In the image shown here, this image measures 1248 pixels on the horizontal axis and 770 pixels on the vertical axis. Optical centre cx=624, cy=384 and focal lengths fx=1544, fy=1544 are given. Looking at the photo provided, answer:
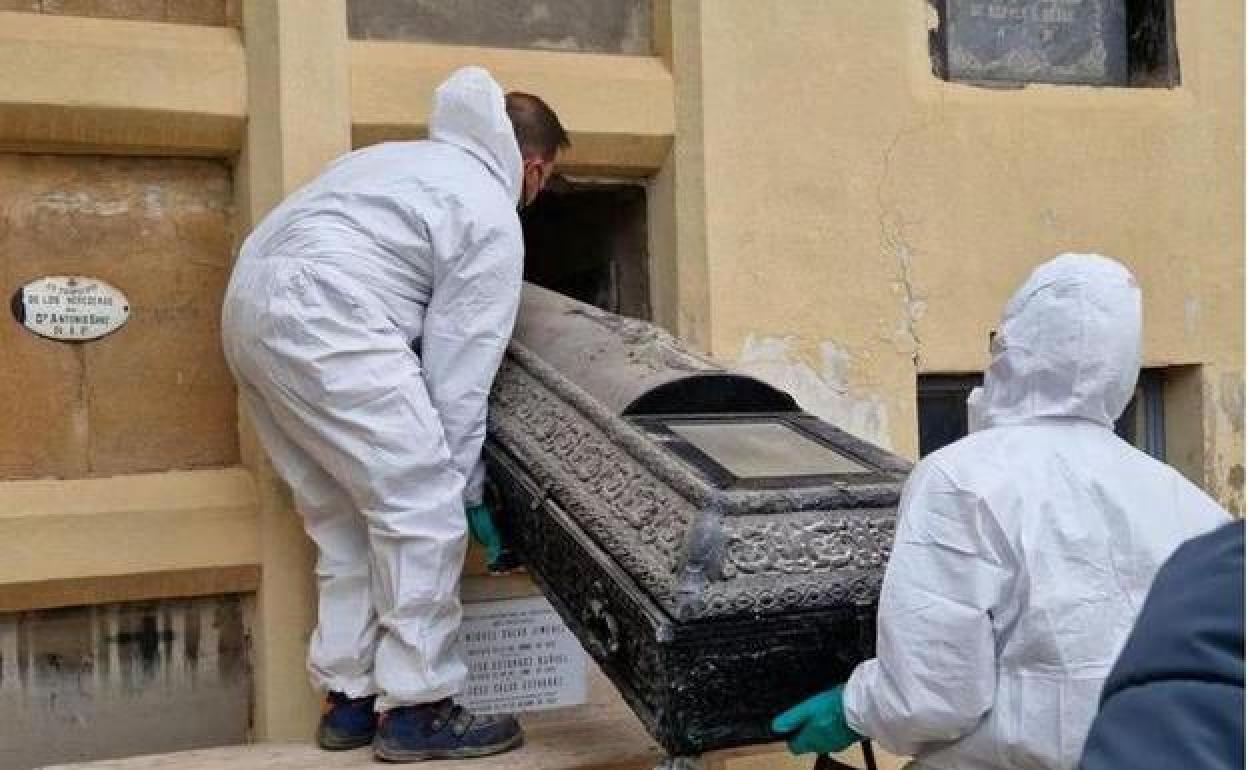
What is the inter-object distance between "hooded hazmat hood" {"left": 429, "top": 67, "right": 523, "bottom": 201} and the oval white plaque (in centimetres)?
93

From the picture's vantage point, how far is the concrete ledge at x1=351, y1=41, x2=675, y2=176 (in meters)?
3.89

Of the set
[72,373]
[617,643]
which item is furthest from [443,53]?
[617,643]

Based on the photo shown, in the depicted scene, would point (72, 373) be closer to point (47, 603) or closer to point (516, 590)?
point (47, 603)

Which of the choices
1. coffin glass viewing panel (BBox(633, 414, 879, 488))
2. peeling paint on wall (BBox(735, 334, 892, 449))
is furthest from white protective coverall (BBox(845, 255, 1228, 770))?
peeling paint on wall (BBox(735, 334, 892, 449))

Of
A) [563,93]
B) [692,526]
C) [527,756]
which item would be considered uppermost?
[563,93]

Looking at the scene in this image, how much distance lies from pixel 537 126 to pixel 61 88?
1.10 metres

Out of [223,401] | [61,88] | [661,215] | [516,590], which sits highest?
[61,88]

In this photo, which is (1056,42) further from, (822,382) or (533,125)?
(533,125)

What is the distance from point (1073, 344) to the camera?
96.6 inches

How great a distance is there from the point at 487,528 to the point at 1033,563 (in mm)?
1382

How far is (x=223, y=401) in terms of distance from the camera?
383cm

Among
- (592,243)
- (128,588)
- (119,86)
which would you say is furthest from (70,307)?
(592,243)

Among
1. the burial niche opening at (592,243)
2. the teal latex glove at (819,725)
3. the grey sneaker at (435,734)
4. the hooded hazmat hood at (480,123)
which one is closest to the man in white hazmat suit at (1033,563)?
the teal latex glove at (819,725)

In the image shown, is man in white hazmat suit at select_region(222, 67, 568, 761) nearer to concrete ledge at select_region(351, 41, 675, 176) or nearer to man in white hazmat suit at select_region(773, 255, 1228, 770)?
concrete ledge at select_region(351, 41, 675, 176)
